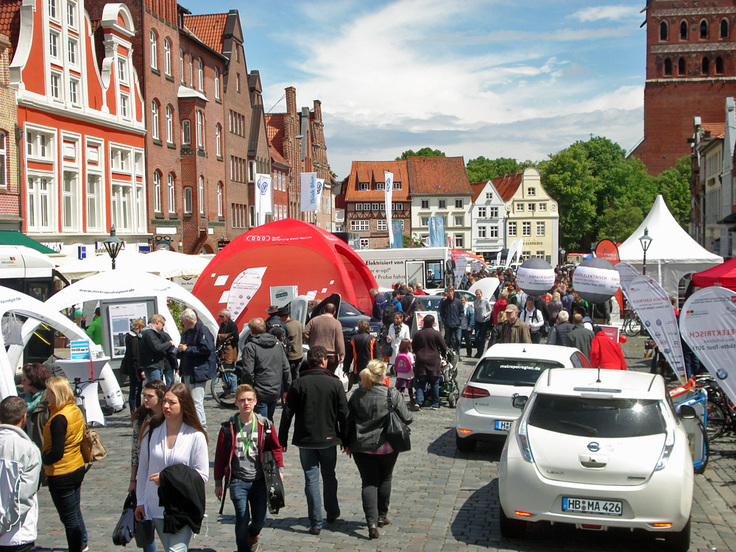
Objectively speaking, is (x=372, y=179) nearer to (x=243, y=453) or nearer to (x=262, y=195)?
(x=262, y=195)

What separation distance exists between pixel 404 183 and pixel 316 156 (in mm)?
20071

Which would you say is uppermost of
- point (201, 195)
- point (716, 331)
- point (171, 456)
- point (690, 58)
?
point (690, 58)

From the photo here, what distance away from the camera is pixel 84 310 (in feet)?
68.5

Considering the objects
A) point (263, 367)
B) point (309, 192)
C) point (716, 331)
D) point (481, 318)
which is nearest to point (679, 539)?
point (716, 331)

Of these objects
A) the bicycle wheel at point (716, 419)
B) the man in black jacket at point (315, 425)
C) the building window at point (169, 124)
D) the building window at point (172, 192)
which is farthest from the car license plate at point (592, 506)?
the building window at point (169, 124)

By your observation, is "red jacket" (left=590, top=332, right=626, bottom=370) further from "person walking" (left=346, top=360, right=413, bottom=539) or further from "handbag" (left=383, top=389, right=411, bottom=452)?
"handbag" (left=383, top=389, right=411, bottom=452)

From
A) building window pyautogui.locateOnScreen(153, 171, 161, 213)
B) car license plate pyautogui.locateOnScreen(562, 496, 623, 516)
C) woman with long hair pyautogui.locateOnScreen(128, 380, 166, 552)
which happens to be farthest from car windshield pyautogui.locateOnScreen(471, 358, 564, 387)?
building window pyautogui.locateOnScreen(153, 171, 161, 213)

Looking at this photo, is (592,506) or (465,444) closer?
(592,506)

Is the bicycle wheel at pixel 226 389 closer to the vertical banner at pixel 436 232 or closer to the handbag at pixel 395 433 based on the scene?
the handbag at pixel 395 433

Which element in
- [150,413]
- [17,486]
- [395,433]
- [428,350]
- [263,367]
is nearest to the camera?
[17,486]

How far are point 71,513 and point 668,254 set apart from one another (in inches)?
1042

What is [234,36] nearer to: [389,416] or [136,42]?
[136,42]

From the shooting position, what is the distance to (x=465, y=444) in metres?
10.9

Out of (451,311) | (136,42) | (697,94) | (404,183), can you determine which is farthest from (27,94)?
(697,94)
